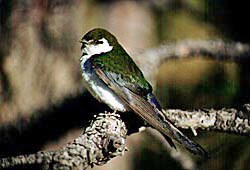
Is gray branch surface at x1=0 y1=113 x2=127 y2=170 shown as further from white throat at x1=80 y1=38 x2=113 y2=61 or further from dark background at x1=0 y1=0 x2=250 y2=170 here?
dark background at x1=0 y1=0 x2=250 y2=170

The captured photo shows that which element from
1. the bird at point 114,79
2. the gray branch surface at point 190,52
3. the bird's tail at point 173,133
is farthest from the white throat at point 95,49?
the bird's tail at point 173,133

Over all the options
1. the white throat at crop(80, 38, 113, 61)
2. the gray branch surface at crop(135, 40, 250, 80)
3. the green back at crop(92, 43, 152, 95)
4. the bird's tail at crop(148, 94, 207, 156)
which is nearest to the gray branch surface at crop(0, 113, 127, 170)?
the bird's tail at crop(148, 94, 207, 156)

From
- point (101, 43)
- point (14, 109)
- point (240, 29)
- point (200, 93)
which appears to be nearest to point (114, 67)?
point (101, 43)

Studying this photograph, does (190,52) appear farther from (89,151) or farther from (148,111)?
(89,151)

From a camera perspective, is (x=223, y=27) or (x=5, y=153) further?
(x=223, y=27)

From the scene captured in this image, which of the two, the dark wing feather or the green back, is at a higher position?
the green back

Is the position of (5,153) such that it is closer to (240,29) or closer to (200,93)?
(200,93)

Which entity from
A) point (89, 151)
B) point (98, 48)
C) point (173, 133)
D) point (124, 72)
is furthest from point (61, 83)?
point (89, 151)

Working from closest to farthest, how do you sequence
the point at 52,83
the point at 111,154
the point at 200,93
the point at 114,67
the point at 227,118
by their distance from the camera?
the point at 111,154, the point at 227,118, the point at 114,67, the point at 52,83, the point at 200,93
